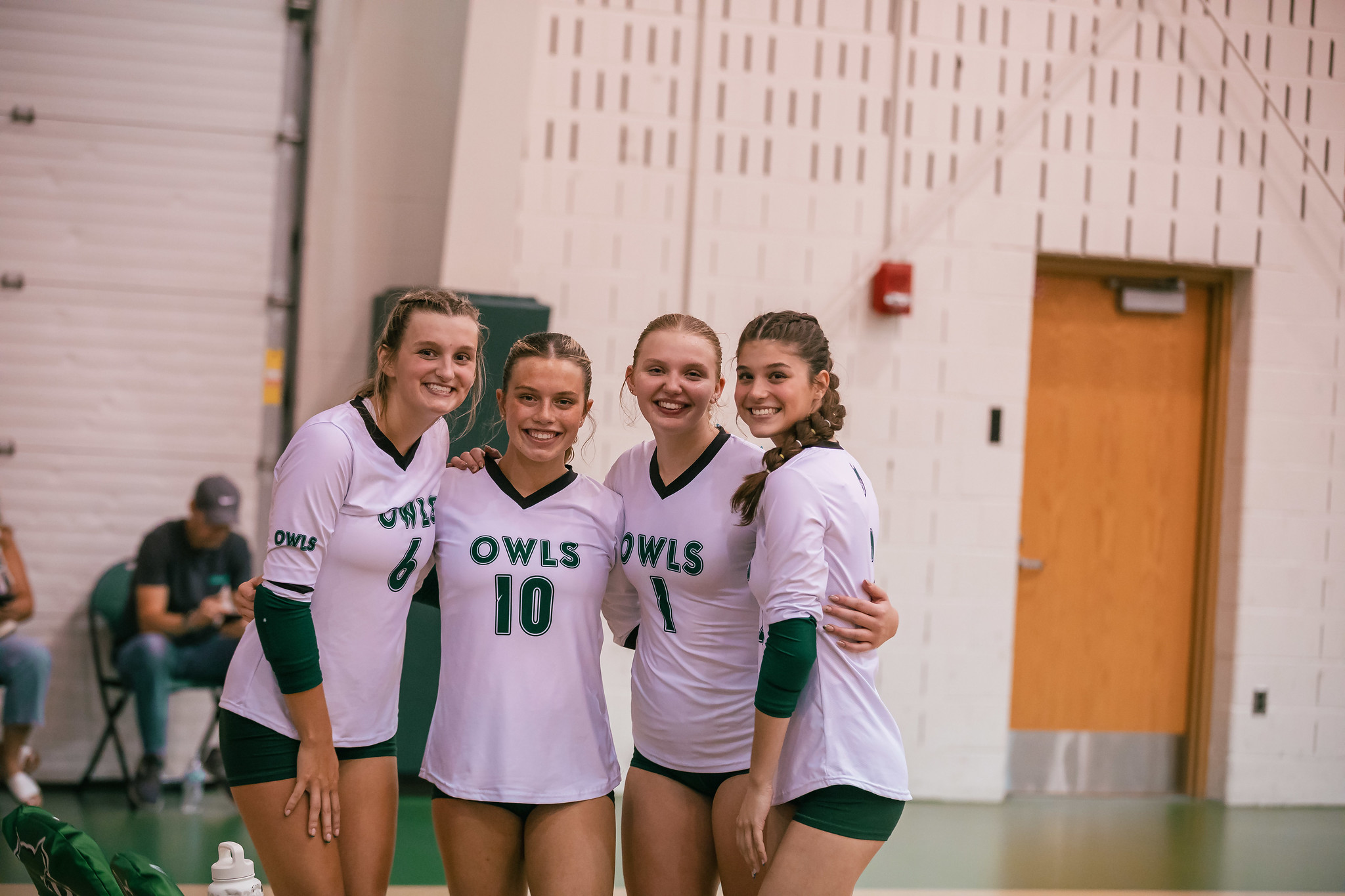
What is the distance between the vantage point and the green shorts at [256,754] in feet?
6.00

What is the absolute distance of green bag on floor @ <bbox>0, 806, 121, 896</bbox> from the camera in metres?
1.67

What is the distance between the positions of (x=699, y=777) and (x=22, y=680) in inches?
122

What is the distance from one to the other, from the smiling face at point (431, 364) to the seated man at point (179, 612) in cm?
244

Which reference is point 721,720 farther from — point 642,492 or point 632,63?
point 632,63

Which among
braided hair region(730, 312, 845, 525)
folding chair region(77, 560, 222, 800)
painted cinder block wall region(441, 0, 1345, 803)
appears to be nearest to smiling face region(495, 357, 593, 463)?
braided hair region(730, 312, 845, 525)

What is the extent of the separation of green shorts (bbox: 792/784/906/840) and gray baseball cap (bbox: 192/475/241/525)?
9.74 feet

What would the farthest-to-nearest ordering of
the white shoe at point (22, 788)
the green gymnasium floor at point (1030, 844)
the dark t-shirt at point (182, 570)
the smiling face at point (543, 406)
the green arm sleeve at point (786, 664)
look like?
1. the dark t-shirt at point (182, 570)
2. the white shoe at point (22, 788)
3. the green gymnasium floor at point (1030, 844)
4. the smiling face at point (543, 406)
5. the green arm sleeve at point (786, 664)

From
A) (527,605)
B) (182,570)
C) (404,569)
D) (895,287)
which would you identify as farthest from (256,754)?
(895,287)

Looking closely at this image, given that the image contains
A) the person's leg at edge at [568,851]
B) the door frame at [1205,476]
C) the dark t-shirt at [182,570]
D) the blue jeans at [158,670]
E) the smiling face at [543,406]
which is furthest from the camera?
the door frame at [1205,476]

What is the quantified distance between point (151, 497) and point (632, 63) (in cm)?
272

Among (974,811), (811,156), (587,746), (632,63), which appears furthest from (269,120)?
(974,811)

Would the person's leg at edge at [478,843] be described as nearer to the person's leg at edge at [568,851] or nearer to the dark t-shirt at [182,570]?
the person's leg at edge at [568,851]

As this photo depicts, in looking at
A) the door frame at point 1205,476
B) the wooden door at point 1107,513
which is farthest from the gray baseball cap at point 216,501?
the door frame at point 1205,476

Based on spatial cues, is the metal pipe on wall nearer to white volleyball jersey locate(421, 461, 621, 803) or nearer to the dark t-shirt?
the dark t-shirt
